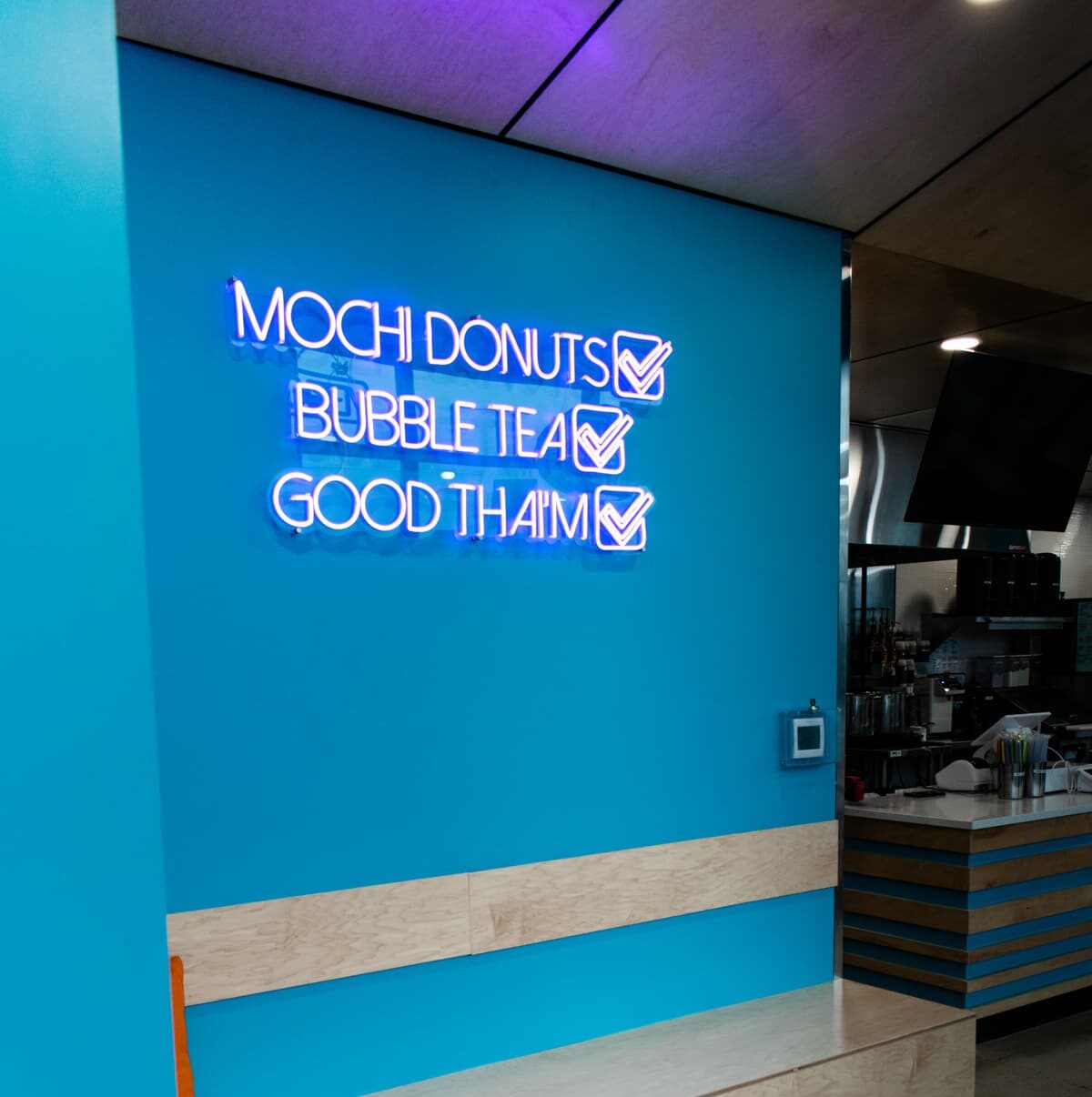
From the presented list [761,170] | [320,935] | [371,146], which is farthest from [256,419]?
[761,170]

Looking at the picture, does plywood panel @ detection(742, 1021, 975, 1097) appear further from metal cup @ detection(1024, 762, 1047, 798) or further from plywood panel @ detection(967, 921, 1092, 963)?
metal cup @ detection(1024, 762, 1047, 798)

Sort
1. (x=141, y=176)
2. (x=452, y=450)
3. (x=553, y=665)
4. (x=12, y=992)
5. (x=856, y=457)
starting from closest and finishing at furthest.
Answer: (x=12, y=992) < (x=141, y=176) < (x=452, y=450) < (x=553, y=665) < (x=856, y=457)

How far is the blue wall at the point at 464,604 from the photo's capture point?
→ 7.77ft

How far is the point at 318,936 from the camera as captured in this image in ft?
8.08

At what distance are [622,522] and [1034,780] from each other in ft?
11.1

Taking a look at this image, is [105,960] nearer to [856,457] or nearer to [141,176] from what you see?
[141,176]

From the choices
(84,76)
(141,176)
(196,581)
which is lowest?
(196,581)

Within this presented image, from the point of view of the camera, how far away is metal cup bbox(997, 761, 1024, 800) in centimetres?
501

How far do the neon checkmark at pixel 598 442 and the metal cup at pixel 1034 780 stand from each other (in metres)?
3.38

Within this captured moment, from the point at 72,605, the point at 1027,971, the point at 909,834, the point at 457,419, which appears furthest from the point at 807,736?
the point at 72,605

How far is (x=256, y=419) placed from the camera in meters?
2.45

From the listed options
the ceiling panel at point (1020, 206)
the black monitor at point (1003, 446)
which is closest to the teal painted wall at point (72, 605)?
the ceiling panel at point (1020, 206)

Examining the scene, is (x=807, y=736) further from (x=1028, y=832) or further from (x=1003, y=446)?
(x=1003, y=446)

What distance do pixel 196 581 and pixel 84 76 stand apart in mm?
1420
